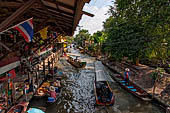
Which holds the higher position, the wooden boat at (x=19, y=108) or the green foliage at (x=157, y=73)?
the green foliage at (x=157, y=73)

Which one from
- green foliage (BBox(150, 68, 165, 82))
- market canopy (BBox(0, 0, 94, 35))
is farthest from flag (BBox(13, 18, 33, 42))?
green foliage (BBox(150, 68, 165, 82))

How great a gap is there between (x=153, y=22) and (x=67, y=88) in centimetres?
1163

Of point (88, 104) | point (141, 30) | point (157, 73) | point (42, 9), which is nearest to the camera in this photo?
point (42, 9)

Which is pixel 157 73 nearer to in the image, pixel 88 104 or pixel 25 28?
pixel 88 104

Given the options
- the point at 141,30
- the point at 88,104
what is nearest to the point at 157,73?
the point at 141,30

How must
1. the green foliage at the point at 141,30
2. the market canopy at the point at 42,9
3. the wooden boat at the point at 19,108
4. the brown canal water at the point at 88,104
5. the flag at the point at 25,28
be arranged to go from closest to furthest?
the market canopy at the point at 42,9 < the flag at the point at 25,28 < the wooden boat at the point at 19,108 < the brown canal water at the point at 88,104 < the green foliage at the point at 141,30

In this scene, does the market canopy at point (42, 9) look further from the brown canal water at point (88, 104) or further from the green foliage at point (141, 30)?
the green foliage at point (141, 30)

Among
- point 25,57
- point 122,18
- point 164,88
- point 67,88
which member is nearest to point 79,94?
point 67,88

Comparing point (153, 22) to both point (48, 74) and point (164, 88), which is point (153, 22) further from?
point (48, 74)

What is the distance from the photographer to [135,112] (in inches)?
390

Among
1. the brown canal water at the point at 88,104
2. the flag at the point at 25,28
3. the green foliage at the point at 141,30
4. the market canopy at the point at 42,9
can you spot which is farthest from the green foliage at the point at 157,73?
the flag at the point at 25,28

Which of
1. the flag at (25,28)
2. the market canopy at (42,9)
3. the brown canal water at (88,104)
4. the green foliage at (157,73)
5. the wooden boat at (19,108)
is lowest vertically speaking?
Answer: the brown canal water at (88,104)

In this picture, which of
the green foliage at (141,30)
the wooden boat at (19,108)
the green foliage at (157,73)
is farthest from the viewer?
the green foliage at (141,30)

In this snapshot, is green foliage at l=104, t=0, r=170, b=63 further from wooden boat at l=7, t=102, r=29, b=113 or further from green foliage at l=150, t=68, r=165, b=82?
wooden boat at l=7, t=102, r=29, b=113
